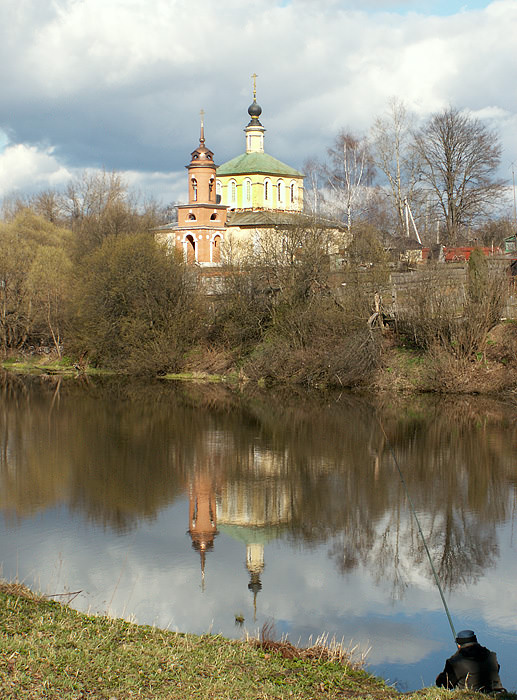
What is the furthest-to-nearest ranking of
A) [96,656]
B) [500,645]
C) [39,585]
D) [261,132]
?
1. [261,132]
2. [39,585]
3. [500,645]
4. [96,656]

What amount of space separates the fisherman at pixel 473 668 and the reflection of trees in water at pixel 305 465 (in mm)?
3273

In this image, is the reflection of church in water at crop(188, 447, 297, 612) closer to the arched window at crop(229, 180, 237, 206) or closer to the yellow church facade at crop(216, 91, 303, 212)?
the yellow church facade at crop(216, 91, 303, 212)

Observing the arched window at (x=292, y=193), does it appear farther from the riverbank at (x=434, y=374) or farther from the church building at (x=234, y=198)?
the riverbank at (x=434, y=374)

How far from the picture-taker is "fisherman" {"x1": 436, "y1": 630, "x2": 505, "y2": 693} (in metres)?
5.99

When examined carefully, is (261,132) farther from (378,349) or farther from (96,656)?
(96,656)

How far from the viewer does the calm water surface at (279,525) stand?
8.34 meters

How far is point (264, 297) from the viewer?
113 ft

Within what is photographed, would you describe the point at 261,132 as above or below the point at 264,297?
above

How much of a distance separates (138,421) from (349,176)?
29.6 meters

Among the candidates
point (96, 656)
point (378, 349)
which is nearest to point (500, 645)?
point (96, 656)

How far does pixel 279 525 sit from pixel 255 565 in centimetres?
189

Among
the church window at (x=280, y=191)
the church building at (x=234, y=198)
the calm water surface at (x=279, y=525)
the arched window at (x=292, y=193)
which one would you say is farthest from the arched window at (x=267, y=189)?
the calm water surface at (x=279, y=525)

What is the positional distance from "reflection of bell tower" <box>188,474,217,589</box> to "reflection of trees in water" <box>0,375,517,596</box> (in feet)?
0.79

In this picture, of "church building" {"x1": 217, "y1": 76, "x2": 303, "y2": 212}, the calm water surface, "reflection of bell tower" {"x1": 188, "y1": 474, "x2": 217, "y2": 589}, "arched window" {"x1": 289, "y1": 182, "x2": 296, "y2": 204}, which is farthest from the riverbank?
"arched window" {"x1": 289, "y1": 182, "x2": 296, "y2": 204}
